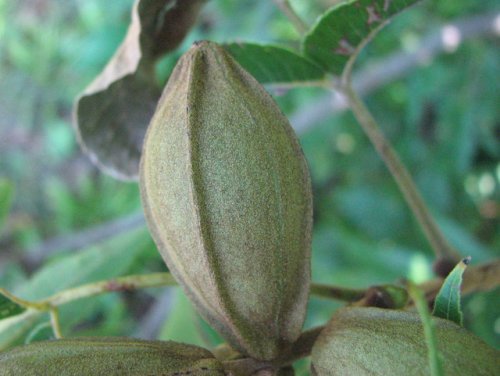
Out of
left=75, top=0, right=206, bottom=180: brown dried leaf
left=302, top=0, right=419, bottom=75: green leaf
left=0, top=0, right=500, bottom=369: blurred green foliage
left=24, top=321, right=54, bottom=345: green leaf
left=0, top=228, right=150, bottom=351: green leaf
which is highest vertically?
left=75, top=0, right=206, bottom=180: brown dried leaf

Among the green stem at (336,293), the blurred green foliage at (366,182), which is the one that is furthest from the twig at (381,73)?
the green stem at (336,293)

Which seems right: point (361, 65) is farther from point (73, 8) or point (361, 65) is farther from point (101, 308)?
point (73, 8)

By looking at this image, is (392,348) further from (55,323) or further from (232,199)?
(55,323)

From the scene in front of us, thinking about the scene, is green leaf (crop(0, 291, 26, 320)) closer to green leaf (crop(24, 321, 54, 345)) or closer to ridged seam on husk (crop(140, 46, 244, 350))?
green leaf (crop(24, 321, 54, 345))

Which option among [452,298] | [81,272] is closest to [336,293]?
[452,298]

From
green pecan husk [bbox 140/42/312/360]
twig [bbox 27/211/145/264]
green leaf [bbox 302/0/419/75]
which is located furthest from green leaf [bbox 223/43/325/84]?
twig [bbox 27/211/145/264]

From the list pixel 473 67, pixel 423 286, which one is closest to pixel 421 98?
pixel 473 67

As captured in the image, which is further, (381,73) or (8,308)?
(381,73)
